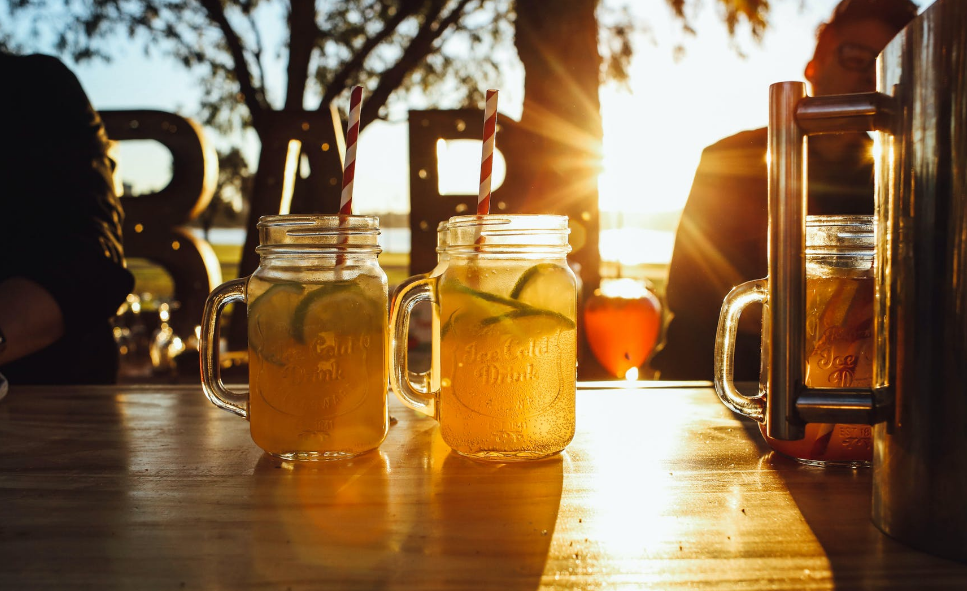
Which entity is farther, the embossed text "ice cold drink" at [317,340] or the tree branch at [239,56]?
the tree branch at [239,56]

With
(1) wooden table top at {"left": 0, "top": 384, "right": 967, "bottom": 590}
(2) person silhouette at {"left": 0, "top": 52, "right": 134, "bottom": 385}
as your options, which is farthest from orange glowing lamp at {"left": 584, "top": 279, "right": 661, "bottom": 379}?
(1) wooden table top at {"left": 0, "top": 384, "right": 967, "bottom": 590}

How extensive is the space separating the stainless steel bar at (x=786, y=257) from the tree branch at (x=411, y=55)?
21.8 ft

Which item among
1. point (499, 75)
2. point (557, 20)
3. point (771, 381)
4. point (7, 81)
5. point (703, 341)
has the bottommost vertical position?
point (703, 341)

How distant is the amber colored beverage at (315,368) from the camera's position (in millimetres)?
872

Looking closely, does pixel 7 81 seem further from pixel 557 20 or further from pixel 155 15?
pixel 155 15

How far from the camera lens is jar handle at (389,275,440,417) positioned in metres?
0.95

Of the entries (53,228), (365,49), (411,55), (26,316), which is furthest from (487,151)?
(365,49)

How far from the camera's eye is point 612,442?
0.99 metres

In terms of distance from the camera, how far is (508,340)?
85 cm

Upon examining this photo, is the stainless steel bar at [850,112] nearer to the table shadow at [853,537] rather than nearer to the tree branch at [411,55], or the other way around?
the table shadow at [853,537]

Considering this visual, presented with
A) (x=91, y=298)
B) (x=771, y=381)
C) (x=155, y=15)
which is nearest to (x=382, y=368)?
(x=771, y=381)

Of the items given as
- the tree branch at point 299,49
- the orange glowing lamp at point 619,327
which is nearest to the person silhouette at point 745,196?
the orange glowing lamp at point 619,327

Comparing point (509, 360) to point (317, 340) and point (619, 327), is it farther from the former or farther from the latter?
point (619, 327)

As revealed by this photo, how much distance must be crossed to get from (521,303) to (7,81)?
5.93ft
